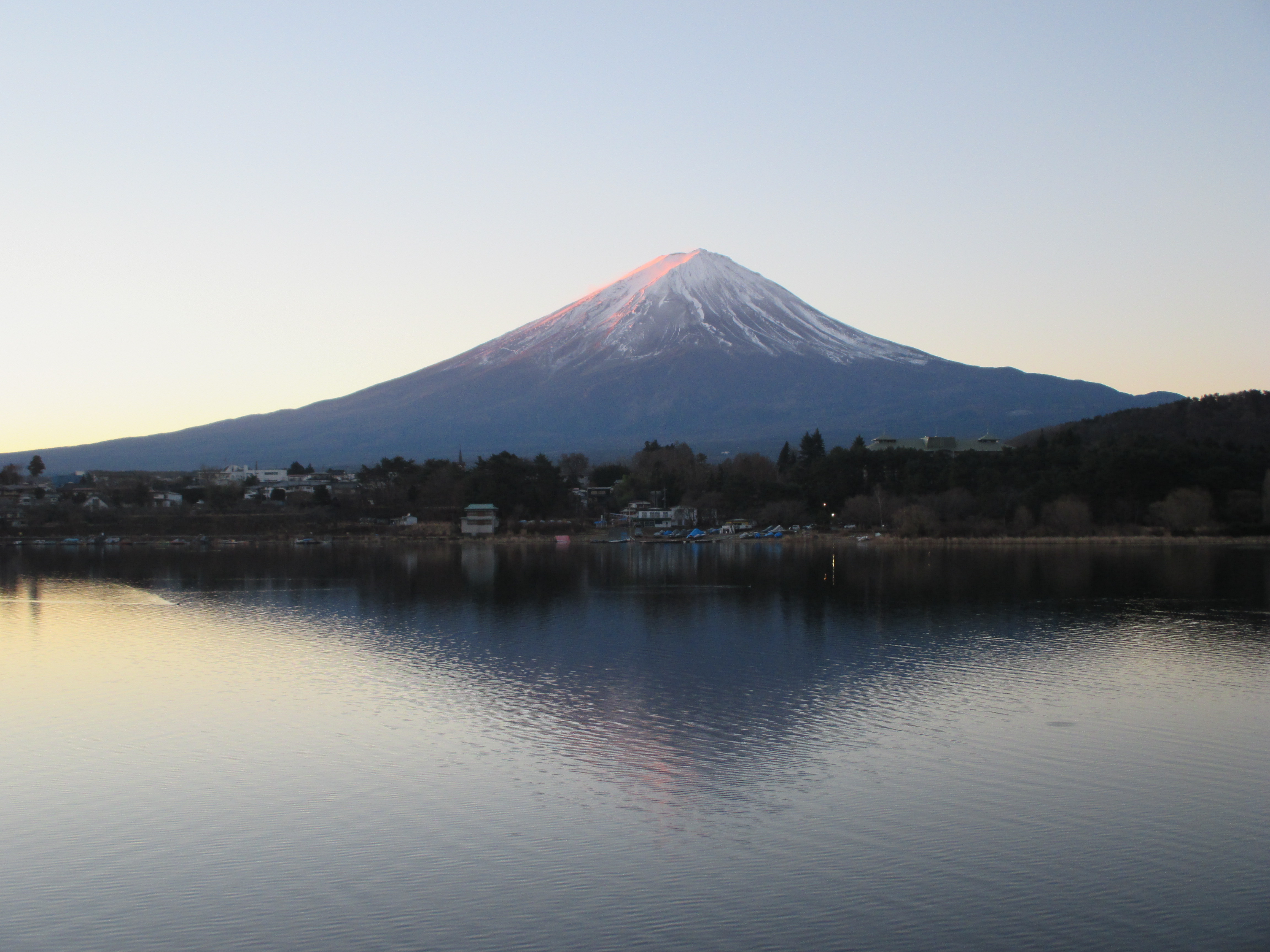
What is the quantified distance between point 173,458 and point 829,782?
5309 inches

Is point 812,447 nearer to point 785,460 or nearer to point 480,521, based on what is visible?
point 785,460

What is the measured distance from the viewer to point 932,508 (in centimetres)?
4681

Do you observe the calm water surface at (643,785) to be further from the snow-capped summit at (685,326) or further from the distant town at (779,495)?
the snow-capped summit at (685,326)

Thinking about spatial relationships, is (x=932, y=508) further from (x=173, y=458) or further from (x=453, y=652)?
(x=173, y=458)

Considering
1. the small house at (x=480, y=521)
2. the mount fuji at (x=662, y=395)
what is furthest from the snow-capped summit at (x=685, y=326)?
the small house at (x=480, y=521)

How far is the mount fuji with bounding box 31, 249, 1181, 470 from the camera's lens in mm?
118688

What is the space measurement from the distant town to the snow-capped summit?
204 feet

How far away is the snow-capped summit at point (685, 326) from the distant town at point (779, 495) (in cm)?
6209

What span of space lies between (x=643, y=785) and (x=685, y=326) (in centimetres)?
13243

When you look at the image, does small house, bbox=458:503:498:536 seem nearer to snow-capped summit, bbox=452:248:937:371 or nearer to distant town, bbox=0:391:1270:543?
distant town, bbox=0:391:1270:543

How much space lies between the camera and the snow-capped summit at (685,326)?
136500 millimetres

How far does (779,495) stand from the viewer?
2205 inches

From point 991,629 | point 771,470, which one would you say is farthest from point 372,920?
point 771,470

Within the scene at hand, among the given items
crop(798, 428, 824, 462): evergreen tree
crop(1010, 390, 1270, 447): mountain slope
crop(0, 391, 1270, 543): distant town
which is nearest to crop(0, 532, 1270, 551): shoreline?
crop(0, 391, 1270, 543): distant town
